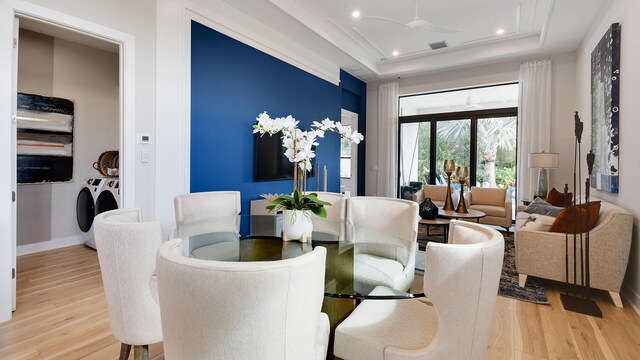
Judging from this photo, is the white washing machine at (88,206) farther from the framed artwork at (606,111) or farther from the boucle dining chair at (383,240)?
the framed artwork at (606,111)

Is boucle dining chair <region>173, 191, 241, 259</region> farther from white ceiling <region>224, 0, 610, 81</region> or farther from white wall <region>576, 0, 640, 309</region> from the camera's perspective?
white wall <region>576, 0, 640, 309</region>

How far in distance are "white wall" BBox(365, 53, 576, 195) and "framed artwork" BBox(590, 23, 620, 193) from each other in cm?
156

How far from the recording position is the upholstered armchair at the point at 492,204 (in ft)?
16.7

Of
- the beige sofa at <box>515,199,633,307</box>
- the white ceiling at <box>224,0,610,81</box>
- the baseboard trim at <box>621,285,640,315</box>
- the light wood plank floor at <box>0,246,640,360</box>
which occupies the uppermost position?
the white ceiling at <box>224,0,610,81</box>

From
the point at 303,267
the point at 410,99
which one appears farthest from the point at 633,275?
the point at 410,99

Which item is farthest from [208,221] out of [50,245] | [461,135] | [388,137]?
[461,135]

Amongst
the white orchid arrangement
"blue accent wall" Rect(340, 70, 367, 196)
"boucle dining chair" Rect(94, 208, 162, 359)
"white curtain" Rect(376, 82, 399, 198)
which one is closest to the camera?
"boucle dining chair" Rect(94, 208, 162, 359)

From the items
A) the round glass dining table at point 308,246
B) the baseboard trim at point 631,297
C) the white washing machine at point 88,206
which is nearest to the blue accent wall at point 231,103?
the round glass dining table at point 308,246

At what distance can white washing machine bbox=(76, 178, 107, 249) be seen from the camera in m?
4.05

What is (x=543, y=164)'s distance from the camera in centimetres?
486

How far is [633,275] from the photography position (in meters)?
2.63

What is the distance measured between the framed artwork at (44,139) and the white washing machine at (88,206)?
279 mm

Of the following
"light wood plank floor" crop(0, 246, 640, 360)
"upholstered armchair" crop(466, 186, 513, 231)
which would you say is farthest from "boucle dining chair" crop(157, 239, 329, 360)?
"upholstered armchair" crop(466, 186, 513, 231)

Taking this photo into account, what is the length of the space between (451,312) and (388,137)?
605cm
